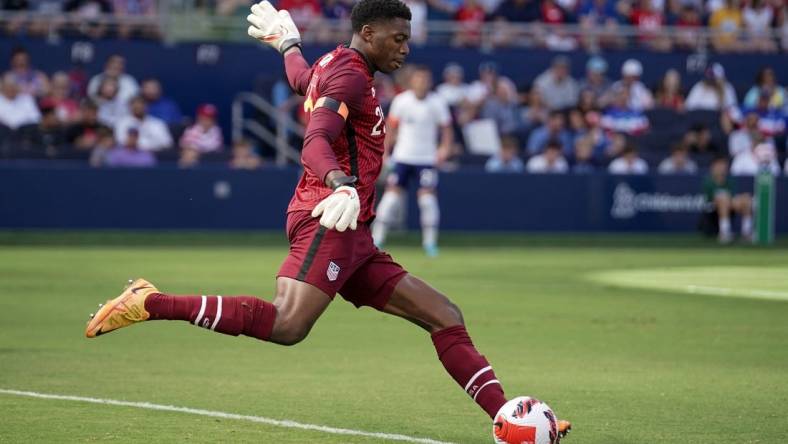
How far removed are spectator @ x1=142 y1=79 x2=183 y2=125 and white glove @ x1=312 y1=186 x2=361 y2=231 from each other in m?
19.7

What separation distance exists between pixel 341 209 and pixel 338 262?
547 millimetres

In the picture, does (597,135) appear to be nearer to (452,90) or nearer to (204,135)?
(452,90)

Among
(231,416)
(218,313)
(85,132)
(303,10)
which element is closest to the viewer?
(218,313)

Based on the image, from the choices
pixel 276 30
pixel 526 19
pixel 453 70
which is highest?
pixel 276 30

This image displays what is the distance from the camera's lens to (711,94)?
28.7 m

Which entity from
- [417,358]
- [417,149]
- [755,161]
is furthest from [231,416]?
[755,161]

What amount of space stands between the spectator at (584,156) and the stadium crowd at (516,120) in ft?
0.08

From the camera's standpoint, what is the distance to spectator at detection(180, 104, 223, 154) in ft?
82.6

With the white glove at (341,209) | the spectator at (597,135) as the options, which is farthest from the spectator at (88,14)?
the white glove at (341,209)

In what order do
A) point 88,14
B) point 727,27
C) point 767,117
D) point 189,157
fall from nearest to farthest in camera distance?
1. point 189,157
2. point 88,14
3. point 767,117
4. point 727,27

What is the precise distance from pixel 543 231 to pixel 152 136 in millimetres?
7019

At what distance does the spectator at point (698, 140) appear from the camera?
27156 millimetres

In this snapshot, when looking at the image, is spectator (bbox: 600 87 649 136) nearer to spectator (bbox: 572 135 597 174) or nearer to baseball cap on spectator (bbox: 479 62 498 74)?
spectator (bbox: 572 135 597 174)

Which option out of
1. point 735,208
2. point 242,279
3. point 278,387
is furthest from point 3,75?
point 278,387
